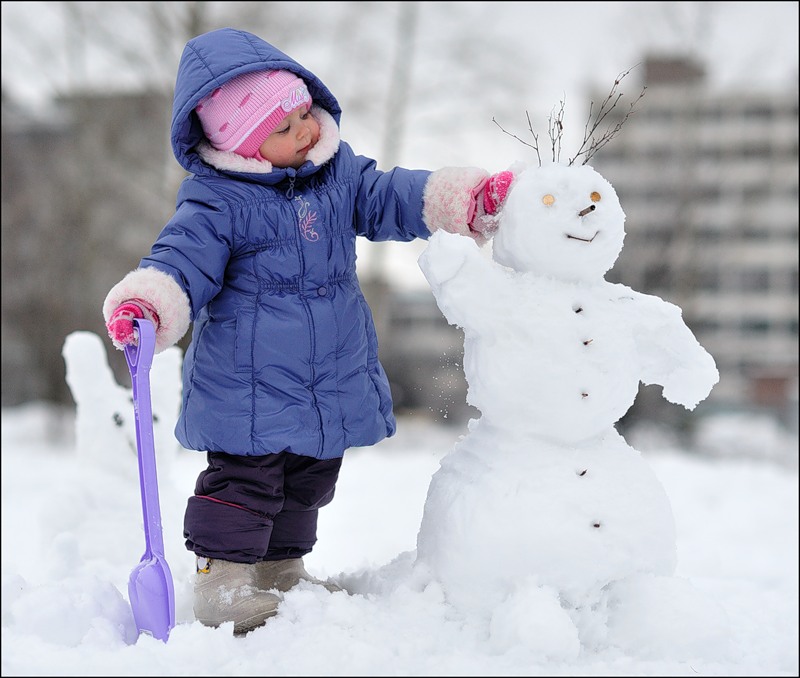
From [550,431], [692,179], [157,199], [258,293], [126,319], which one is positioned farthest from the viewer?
[692,179]

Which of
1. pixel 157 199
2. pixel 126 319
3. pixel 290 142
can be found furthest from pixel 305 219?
pixel 157 199

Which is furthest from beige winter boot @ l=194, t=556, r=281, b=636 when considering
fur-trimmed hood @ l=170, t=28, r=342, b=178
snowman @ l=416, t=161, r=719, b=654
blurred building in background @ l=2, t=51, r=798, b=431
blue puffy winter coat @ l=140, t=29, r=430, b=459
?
blurred building in background @ l=2, t=51, r=798, b=431

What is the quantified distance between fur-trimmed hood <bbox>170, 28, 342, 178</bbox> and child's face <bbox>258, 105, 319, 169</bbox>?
33 millimetres

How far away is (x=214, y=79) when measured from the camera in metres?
1.98

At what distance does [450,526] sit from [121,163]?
859cm

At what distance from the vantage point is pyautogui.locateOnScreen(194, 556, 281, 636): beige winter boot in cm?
188

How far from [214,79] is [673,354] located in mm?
1251

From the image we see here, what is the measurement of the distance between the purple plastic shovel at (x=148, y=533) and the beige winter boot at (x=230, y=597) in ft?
0.35

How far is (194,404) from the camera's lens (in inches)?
80.0

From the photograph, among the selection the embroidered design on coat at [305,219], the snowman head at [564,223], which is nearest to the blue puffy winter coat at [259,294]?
the embroidered design on coat at [305,219]

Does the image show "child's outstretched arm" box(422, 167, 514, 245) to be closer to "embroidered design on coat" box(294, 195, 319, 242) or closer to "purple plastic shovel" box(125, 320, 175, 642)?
"embroidered design on coat" box(294, 195, 319, 242)

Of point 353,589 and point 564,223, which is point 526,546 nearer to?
point 353,589

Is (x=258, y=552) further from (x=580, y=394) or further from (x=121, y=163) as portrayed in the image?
(x=121, y=163)

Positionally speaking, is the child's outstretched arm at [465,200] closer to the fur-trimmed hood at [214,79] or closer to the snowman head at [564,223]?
the snowman head at [564,223]
